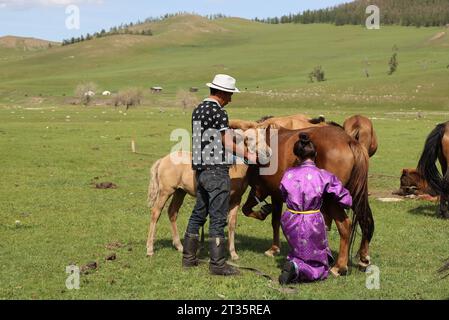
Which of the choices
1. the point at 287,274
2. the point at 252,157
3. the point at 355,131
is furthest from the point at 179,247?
the point at 355,131

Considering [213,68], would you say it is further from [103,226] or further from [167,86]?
[103,226]

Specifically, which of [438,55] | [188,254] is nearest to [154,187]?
[188,254]

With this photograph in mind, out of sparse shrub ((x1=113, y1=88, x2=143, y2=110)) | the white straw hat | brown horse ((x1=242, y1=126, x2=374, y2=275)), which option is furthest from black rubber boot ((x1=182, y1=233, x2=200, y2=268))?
sparse shrub ((x1=113, y1=88, x2=143, y2=110))

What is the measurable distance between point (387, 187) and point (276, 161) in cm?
878

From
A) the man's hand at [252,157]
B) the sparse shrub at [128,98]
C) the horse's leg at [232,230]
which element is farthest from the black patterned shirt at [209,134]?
the sparse shrub at [128,98]

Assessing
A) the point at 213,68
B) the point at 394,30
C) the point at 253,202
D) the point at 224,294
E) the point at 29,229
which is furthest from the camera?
the point at 394,30

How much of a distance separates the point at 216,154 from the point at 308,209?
1.52m

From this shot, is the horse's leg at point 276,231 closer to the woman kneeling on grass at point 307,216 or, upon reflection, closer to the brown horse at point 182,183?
the brown horse at point 182,183

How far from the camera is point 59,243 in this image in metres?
10.1

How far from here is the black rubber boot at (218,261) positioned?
8055 mm

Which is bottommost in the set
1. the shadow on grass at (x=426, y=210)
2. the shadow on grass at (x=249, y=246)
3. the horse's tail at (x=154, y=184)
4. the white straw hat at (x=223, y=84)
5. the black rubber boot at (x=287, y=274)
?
the shadow on grass at (x=426, y=210)

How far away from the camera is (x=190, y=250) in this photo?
8391mm

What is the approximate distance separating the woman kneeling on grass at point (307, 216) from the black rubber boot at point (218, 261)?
2.77 feet

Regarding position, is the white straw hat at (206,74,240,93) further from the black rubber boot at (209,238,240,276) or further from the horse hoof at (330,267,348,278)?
the horse hoof at (330,267,348,278)
